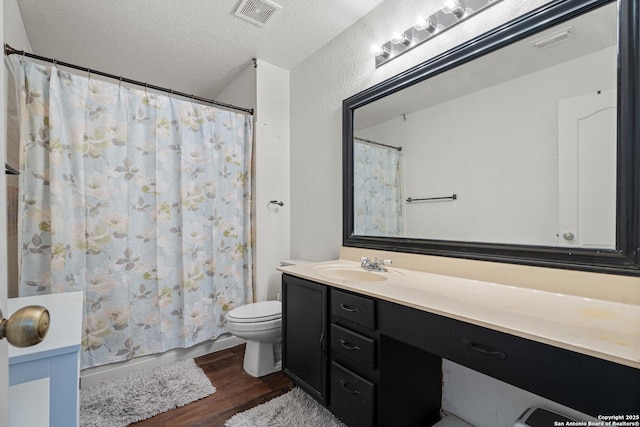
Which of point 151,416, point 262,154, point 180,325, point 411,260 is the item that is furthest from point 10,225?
point 411,260

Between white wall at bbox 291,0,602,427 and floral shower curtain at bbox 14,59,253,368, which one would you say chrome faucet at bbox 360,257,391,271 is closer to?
white wall at bbox 291,0,602,427

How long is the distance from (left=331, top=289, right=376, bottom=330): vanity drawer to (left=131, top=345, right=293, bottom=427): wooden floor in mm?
817

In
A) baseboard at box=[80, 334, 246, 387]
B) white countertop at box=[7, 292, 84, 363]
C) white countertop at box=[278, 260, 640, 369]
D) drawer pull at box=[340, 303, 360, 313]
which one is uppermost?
white countertop at box=[278, 260, 640, 369]

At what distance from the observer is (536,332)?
0.79 meters

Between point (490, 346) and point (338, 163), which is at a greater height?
point (338, 163)

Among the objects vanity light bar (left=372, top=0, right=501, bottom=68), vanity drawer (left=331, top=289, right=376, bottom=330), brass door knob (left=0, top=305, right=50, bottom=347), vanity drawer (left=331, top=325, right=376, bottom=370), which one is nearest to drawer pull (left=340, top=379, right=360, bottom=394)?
vanity drawer (left=331, top=325, right=376, bottom=370)

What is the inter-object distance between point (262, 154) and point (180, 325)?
58.2 inches

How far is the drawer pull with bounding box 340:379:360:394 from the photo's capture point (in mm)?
1298

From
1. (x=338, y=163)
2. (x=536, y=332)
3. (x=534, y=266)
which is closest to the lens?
(x=536, y=332)

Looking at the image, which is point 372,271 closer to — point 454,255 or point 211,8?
point 454,255

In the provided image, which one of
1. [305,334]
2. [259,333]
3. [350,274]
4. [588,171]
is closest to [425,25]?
[588,171]

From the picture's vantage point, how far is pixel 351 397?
132 centimetres

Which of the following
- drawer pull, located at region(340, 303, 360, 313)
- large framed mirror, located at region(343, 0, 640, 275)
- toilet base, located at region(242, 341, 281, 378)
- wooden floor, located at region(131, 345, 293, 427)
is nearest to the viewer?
large framed mirror, located at region(343, 0, 640, 275)

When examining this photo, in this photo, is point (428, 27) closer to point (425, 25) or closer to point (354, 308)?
point (425, 25)
